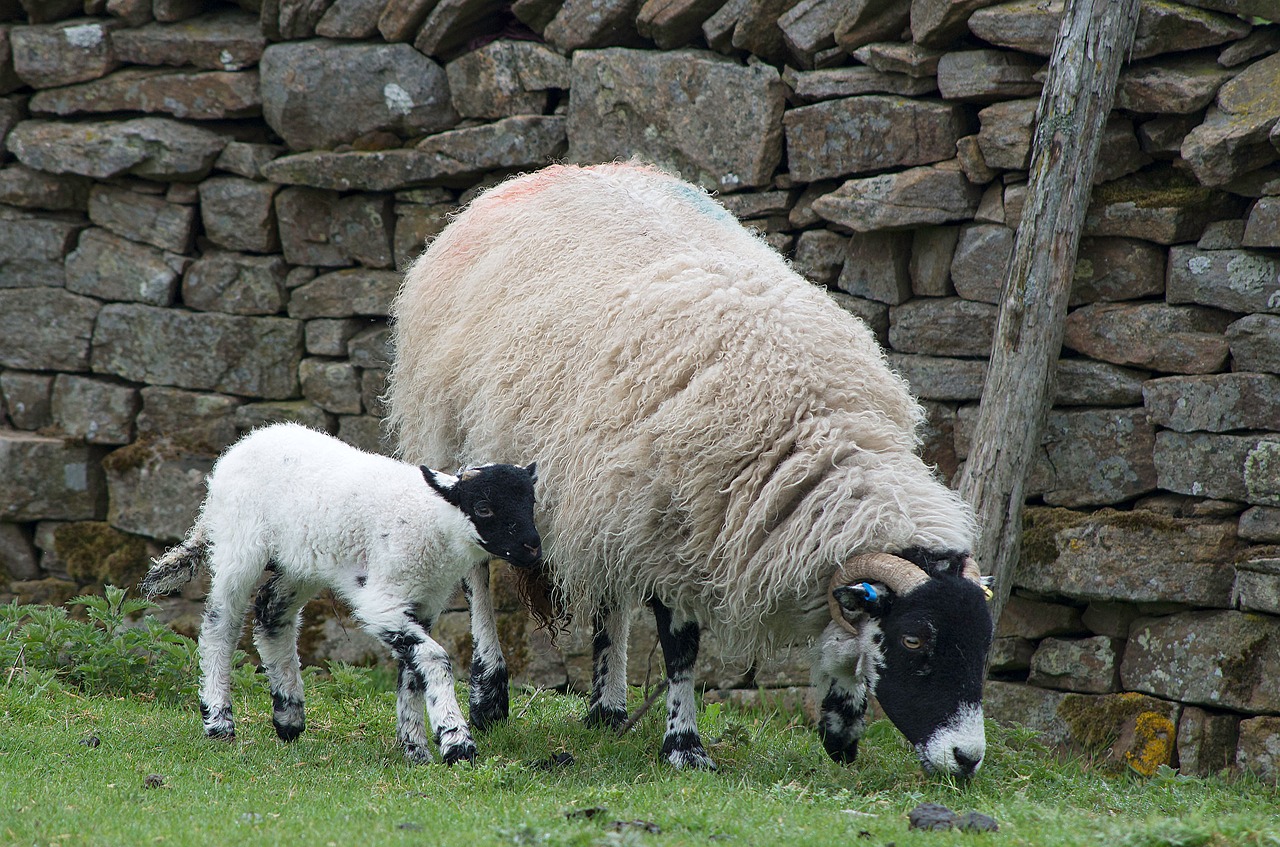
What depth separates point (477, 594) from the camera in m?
5.70

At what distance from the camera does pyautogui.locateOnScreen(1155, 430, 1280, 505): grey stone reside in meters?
5.62

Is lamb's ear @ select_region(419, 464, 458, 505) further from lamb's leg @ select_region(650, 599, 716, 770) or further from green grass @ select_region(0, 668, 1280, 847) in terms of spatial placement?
lamb's leg @ select_region(650, 599, 716, 770)

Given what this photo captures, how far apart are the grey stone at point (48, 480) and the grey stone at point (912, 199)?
5.50m

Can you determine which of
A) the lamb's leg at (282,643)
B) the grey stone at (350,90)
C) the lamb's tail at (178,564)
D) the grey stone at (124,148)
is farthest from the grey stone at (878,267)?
the grey stone at (124,148)

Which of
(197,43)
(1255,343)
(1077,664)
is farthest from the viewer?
(197,43)

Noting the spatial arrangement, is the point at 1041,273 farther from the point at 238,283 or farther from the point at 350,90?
the point at 238,283

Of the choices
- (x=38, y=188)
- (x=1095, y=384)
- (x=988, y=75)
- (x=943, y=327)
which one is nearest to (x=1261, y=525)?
(x=1095, y=384)

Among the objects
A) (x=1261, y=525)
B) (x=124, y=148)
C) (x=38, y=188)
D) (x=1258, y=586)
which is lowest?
(x=1258, y=586)

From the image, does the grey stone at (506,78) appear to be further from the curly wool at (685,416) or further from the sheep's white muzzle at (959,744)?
the sheep's white muzzle at (959,744)

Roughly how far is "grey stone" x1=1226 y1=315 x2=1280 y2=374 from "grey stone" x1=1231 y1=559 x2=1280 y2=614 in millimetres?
911

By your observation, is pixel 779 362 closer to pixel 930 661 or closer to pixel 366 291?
pixel 930 661

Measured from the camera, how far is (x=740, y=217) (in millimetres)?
6965

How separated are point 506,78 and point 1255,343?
4428 mm

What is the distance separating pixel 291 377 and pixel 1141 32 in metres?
5.47
